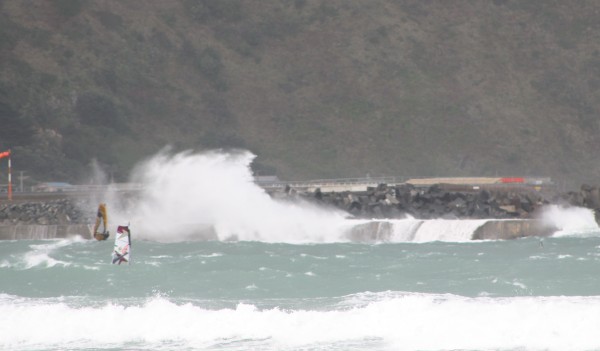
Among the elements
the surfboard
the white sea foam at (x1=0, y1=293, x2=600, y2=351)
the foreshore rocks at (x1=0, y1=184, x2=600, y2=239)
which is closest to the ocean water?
the white sea foam at (x1=0, y1=293, x2=600, y2=351)

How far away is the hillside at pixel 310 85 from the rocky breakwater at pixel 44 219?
74.7ft

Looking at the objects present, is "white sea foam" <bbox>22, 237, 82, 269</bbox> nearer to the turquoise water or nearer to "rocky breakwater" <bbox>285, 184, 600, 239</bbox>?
the turquoise water

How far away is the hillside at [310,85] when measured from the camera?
275ft

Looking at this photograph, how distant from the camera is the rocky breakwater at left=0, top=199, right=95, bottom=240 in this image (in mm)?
46625

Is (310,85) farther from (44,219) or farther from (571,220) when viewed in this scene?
(571,220)

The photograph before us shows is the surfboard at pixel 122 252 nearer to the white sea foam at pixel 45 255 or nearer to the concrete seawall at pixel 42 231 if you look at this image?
the white sea foam at pixel 45 255

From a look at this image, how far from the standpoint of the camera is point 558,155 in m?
91.6

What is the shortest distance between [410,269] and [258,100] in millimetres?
61222

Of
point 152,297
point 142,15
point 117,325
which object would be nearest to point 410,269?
point 152,297

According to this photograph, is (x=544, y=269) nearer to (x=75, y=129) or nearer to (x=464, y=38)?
(x=75, y=129)

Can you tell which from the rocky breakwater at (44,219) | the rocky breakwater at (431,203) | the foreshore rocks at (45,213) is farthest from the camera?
the foreshore rocks at (45,213)

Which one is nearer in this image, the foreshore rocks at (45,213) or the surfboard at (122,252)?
the surfboard at (122,252)

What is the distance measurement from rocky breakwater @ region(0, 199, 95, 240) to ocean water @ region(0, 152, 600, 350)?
993 mm

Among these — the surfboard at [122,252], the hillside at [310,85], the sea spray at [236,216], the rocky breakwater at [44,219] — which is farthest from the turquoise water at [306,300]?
the hillside at [310,85]
